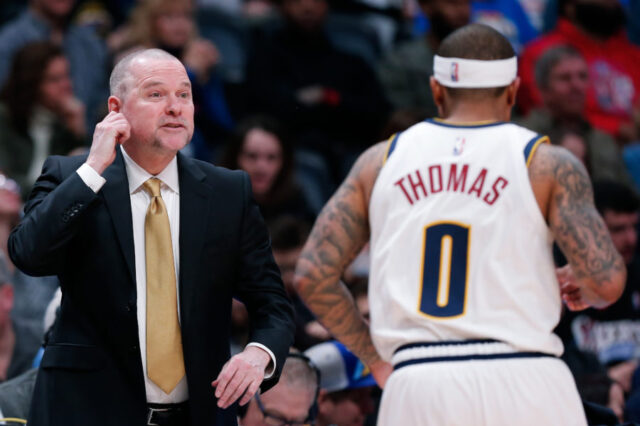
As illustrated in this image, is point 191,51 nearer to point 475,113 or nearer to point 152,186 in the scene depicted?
point 475,113

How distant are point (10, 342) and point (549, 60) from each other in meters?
5.01

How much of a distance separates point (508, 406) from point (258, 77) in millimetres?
5593

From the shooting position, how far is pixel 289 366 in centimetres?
529

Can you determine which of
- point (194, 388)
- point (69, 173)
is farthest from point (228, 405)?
point (69, 173)

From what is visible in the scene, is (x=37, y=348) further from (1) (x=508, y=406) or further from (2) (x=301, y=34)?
(2) (x=301, y=34)

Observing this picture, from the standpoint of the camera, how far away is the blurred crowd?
705 centimetres

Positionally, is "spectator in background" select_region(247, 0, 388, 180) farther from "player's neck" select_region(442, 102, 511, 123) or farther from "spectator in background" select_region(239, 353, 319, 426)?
"player's neck" select_region(442, 102, 511, 123)

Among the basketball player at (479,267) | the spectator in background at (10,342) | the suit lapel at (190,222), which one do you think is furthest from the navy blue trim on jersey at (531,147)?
the spectator in background at (10,342)

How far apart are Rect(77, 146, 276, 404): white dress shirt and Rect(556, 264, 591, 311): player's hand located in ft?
4.16

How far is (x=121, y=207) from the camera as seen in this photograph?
3709 mm

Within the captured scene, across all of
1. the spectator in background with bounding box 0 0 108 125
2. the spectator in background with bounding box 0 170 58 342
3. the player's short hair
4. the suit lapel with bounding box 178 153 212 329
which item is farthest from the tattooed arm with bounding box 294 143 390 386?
the spectator in background with bounding box 0 0 108 125

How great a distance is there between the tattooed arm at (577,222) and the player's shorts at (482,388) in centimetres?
34

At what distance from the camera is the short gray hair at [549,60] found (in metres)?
9.09

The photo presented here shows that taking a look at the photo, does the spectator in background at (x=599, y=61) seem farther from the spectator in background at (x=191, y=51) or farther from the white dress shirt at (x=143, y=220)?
the white dress shirt at (x=143, y=220)
